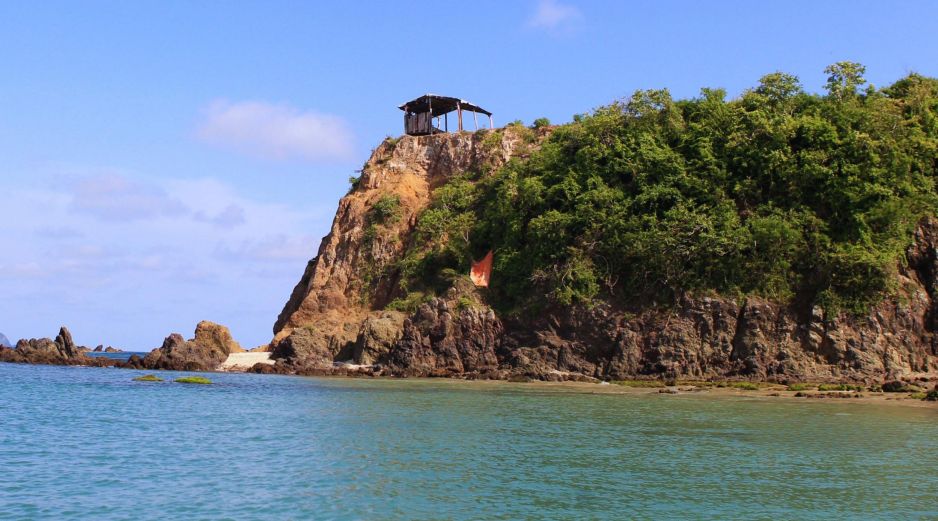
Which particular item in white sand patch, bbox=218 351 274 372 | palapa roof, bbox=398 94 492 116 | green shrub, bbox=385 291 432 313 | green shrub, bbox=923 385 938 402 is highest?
palapa roof, bbox=398 94 492 116

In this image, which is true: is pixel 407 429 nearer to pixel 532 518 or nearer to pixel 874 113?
pixel 532 518

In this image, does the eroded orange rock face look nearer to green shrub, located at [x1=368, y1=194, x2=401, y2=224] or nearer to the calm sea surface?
green shrub, located at [x1=368, y1=194, x2=401, y2=224]

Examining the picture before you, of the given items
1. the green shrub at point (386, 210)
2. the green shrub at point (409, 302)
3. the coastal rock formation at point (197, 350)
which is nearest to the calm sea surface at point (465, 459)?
the green shrub at point (409, 302)

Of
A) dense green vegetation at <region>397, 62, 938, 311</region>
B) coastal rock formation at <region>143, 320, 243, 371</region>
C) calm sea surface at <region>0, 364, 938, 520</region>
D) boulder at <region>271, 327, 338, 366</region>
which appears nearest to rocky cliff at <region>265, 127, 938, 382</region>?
boulder at <region>271, 327, 338, 366</region>

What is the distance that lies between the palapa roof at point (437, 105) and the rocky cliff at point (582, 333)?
7007 mm

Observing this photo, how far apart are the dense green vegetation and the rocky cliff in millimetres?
1319

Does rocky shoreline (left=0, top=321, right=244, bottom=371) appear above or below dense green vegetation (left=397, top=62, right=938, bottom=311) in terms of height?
below

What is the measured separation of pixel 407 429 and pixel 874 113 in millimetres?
34083

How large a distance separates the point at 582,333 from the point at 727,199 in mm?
11017

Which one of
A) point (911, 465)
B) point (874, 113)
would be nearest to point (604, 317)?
point (874, 113)

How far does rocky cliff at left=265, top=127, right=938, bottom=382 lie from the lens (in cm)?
3869

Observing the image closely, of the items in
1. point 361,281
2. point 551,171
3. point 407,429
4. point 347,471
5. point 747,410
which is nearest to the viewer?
point 347,471

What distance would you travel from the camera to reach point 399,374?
45125 millimetres

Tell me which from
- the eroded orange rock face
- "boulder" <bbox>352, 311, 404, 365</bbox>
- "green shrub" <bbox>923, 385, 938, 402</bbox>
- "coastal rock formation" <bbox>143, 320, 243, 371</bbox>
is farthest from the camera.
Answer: the eroded orange rock face
